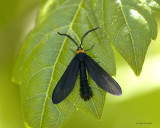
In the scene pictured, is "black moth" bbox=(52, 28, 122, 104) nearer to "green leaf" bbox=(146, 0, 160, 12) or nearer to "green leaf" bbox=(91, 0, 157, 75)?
"green leaf" bbox=(91, 0, 157, 75)

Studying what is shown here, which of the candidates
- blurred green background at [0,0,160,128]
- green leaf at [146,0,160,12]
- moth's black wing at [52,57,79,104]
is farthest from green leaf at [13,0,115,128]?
green leaf at [146,0,160,12]

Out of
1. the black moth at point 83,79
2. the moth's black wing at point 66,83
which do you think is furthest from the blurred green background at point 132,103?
the moth's black wing at point 66,83

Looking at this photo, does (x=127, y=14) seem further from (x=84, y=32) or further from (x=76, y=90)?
(x=76, y=90)

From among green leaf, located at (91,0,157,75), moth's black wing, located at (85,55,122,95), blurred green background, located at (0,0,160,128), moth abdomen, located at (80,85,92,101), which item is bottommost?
blurred green background, located at (0,0,160,128)

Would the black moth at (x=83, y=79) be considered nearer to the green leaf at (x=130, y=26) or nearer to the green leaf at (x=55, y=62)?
the green leaf at (x=55, y=62)

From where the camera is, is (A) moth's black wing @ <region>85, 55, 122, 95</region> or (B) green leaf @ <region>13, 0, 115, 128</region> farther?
(A) moth's black wing @ <region>85, 55, 122, 95</region>
